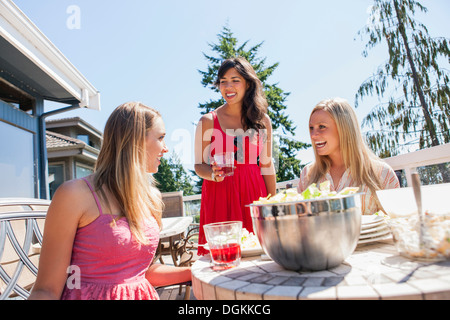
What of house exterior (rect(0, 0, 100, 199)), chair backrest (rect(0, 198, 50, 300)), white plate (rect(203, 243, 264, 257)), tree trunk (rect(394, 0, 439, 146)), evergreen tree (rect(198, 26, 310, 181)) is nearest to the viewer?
white plate (rect(203, 243, 264, 257))

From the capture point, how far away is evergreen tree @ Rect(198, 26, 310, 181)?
17.8m

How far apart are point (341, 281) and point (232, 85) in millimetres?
1818

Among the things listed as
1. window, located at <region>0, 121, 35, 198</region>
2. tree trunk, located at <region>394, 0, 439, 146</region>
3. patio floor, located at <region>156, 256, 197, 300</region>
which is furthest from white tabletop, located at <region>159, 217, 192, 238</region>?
tree trunk, located at <region>394, 0, 439, 146</region>

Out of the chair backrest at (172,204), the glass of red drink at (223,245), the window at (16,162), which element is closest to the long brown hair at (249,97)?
the glass of red drink at (223,245)

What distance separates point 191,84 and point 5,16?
15.8 m

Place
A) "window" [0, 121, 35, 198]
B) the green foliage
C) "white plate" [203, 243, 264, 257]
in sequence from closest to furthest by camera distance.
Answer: "white plate" [203, 243, 264, 257] < "window" [0, 121, 35, 198] < the green foliage

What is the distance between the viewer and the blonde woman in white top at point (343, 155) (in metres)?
1.72

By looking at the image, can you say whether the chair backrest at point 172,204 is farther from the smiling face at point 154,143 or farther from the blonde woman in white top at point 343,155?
the smiling face at point 154,143

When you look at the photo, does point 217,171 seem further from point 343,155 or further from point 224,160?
point 343,155

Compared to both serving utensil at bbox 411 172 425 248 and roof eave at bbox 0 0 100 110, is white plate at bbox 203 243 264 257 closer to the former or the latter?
serving utensil at bbox 411 172 425 248

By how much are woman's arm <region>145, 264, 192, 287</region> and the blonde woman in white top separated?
107 centimetres

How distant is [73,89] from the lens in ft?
17.3

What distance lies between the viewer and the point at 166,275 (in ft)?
4.03
